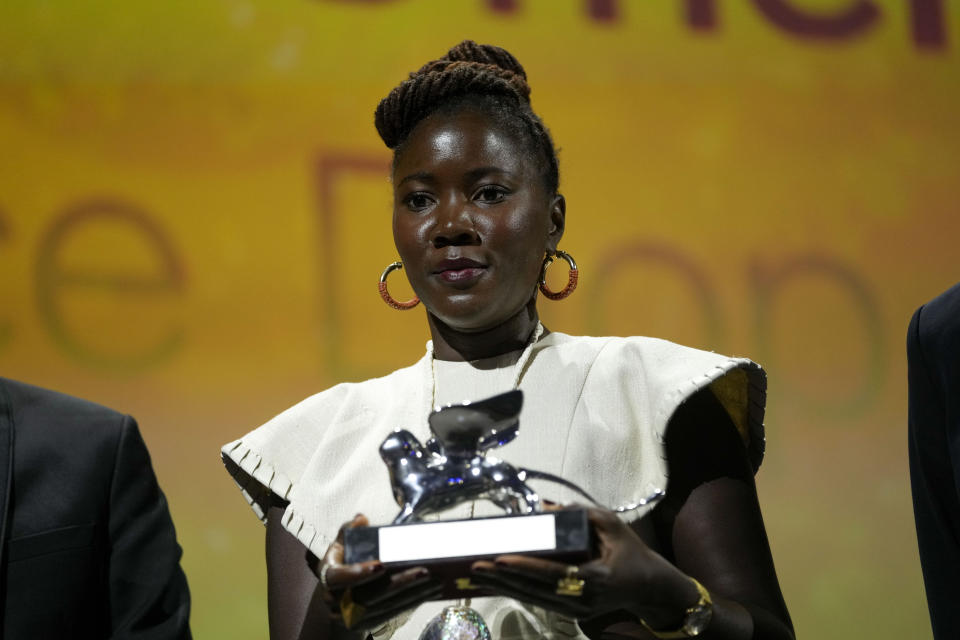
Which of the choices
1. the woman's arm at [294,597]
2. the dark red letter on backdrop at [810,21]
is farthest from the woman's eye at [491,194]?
the dark red letter on backdrop at [810,21]

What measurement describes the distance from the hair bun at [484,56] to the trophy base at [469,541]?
36.1 inches

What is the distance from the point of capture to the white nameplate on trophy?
1.32 meters

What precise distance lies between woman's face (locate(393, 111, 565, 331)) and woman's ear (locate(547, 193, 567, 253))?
0.06 meters

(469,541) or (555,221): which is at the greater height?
(555,221)

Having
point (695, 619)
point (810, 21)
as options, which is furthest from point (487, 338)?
point (810, 21)

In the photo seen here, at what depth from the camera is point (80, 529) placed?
1.82 metres

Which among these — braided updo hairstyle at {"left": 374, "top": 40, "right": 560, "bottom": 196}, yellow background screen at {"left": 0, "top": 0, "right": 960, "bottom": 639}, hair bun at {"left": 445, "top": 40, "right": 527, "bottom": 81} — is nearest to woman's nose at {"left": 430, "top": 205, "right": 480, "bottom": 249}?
braided updo hairstyle at {"left": 374, "top": 40, "right": 560, "bottom": 196}

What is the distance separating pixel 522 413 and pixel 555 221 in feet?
1.12

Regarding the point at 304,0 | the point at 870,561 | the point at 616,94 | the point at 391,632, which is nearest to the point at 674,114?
the point at 616,94

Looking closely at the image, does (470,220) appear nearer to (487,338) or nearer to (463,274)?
(463,274)

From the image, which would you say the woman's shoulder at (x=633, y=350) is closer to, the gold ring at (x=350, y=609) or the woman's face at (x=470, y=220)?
the woman's face at (x=470, y=220)

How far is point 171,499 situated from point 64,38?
109cm

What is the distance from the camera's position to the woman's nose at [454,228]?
1.80 metres

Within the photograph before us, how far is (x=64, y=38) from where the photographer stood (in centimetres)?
282
